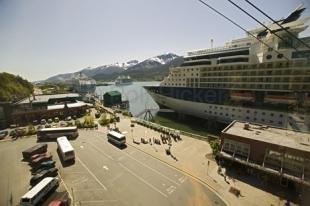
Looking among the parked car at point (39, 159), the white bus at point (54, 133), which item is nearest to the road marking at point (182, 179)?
the parked car at point (39, 159)

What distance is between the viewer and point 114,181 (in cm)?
2291

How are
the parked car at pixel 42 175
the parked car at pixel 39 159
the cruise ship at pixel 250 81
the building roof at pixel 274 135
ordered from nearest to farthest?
1. the building roof at pixel 274 135
2. the parked car at pixel 42 175
3. the parked car at pixel 39 159
4. the cruise ship at pixel 250 81

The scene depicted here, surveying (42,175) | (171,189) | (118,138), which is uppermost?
(118,138)

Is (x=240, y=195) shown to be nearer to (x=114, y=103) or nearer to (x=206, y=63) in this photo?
(x=206, y=63)

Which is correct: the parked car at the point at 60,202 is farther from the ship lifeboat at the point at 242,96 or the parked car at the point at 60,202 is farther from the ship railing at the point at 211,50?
the ship railing at the point at 211,50

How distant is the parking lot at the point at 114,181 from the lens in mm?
19734

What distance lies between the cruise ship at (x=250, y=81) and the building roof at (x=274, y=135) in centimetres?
556

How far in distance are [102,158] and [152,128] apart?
15.2 metres

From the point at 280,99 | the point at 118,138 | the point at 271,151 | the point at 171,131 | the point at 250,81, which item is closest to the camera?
the point at 271,151

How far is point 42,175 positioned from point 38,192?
173 inches

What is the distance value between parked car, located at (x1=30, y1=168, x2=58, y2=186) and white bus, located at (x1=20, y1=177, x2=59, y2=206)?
2.44 meters

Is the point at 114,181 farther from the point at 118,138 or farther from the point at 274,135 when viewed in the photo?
the point at 274,135

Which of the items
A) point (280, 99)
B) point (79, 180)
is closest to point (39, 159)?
point (79, 180)

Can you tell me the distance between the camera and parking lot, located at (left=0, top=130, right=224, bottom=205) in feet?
64.7
